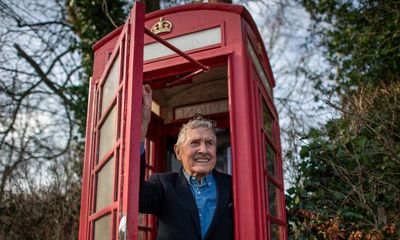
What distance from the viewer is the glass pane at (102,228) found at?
7.46ft

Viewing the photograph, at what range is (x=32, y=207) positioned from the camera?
657cm

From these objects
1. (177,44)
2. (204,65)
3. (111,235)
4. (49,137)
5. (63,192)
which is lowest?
(111,235)

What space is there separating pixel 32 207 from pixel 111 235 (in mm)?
5087

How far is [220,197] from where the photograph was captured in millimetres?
2766

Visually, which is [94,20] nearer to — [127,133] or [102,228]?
[102,228]

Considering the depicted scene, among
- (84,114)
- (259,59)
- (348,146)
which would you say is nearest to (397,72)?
(348,146)

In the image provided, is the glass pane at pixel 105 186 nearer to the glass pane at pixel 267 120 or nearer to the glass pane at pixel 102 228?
the glass pane at pixel 102 228

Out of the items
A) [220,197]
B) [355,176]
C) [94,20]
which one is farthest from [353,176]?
[94,20]

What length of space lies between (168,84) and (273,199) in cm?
140

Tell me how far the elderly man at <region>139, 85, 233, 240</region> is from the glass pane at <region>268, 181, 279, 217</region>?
42 centimetres

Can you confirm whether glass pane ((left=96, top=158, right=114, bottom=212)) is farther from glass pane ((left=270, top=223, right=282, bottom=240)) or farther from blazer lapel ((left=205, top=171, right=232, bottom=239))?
glass pane ((left=270, top=223, right=282, bottom=240))

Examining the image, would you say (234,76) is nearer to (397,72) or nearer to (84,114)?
(397,72)

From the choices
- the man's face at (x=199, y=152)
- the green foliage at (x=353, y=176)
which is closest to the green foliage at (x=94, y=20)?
the green foliage at (x=353, y=176)

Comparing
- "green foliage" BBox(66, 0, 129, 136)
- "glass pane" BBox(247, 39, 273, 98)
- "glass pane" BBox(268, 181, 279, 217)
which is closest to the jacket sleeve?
"glass pane" BBox(268, 181, 279, 217)
